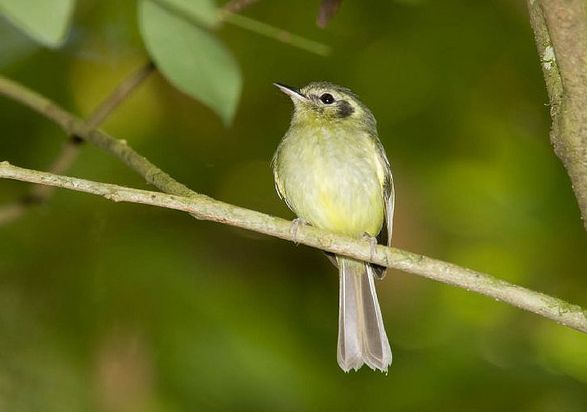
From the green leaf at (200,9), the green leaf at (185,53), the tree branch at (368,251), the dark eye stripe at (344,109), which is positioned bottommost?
the tree branch at (368,251)

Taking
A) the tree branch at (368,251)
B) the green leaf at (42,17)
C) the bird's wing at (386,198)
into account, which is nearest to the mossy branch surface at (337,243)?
the tree branch at (368,251)

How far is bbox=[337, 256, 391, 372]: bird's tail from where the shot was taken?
4039mm

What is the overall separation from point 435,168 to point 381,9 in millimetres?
1034

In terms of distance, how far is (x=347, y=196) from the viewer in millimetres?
4277

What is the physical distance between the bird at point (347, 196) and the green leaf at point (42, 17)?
7.48 ft

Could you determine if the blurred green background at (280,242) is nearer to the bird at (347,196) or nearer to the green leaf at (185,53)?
the bird at (347,196)

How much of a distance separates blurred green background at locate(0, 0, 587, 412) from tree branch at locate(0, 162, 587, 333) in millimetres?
1754

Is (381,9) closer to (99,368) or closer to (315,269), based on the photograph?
(315,269)

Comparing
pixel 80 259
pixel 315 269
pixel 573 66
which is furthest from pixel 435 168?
pixel 573 66

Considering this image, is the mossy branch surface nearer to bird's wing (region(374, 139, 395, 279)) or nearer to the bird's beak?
bird's wing (region(374, 139, 395, 279))

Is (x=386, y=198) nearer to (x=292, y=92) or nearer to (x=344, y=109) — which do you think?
(x=344, y=109)

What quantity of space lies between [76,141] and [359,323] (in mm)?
1468

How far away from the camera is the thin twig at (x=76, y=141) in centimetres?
411

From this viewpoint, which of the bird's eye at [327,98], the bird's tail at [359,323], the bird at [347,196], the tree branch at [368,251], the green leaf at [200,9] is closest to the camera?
the green leaf at [200,9]
